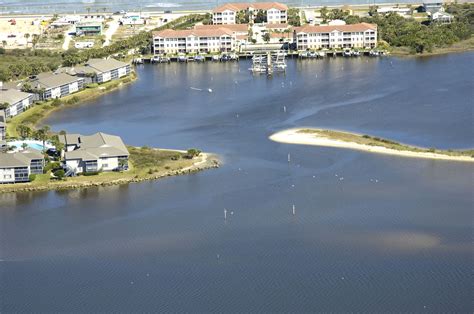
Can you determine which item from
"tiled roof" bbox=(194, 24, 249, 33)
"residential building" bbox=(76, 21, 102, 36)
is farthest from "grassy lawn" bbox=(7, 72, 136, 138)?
"residential building" bbox=(76, 21, 102, 36)

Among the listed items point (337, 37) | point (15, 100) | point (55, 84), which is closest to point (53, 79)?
point (55, 84)

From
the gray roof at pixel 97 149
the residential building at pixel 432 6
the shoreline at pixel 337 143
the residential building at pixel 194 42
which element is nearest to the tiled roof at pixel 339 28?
the residential building at pixel 194 42

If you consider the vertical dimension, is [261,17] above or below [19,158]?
above

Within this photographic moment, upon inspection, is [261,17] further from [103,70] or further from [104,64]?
[103,70]

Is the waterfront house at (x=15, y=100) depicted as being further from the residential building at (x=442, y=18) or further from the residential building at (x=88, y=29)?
the residential building at (x=442, y=18)

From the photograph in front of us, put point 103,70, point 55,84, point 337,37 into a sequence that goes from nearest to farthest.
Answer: point 55,84 < point 103,70 < point 337,37

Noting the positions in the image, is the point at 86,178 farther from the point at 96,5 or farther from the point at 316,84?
the point at 96,5
